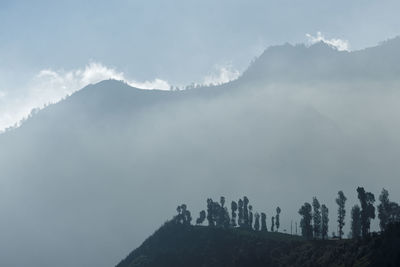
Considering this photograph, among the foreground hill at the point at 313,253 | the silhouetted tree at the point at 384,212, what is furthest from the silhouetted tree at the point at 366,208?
the foreground hill at the point at 313,253

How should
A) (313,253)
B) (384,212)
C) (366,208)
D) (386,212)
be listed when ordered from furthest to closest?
(384,212) < (386,212) < (366,208) < (313,253)

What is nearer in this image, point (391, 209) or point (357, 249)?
point (357, 249)

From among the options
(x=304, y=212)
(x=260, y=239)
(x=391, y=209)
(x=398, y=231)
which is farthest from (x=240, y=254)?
(x=398, y=231)

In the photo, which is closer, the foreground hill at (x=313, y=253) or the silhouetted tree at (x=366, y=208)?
the foreground hill at (x=313, y=253)

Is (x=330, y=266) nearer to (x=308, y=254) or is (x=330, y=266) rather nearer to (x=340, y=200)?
(x=308, y=254)

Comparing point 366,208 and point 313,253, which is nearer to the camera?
point 313,253

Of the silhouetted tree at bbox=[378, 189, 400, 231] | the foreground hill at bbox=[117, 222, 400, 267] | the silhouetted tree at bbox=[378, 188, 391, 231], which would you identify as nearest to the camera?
the foreground hill at bbox=[117, 222, 400, 267]

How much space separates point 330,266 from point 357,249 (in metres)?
9.28

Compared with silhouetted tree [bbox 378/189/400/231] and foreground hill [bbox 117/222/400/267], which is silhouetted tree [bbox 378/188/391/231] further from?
foreground hill [bbox 117/222/400/267]

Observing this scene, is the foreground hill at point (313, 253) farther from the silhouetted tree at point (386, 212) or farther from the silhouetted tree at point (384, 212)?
the silhouetted tree at point (386, 212)

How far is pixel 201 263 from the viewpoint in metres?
199

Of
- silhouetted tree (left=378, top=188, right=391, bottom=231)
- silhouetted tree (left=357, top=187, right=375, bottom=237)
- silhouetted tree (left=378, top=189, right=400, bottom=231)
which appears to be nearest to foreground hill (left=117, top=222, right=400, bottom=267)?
silhouetted tree (left=357, top=187, right=375, bottom=237)

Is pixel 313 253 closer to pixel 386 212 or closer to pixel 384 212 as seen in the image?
pixel 386 212

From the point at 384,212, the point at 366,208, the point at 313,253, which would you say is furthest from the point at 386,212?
the point at 313,253
